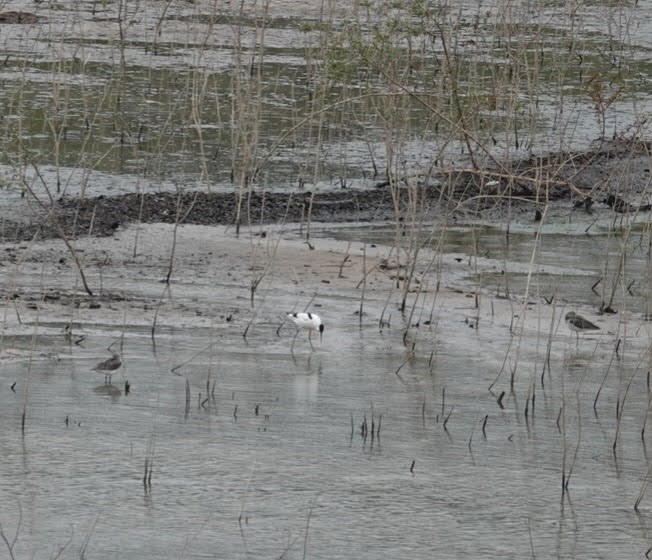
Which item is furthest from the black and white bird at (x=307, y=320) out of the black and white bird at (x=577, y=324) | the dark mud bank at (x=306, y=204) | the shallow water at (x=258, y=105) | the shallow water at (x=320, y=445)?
the dark mud bank at (x=306, y=204)

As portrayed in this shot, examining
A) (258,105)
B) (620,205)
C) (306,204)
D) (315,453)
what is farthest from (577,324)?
(620,205)

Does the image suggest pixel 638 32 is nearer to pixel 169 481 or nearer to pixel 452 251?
pixel 452 251

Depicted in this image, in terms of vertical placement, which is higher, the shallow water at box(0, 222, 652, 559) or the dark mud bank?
the shallow water at box(0, 222, 652, 559)

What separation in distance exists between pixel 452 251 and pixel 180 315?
3.40 metres

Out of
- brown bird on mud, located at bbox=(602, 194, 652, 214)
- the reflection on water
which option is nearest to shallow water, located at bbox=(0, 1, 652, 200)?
brown bird on mud, located at bbox=(602, 194, 652, 214)

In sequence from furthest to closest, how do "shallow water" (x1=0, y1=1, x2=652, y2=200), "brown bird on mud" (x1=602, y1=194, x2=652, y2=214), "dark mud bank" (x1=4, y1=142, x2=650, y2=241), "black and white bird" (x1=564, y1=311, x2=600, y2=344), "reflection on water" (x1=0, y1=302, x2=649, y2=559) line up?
"brown bird on mud" (x1=602, y1=194, x2=652, y2=214)
"shallow water" (x1=0, y1=1, x2=652, y2=200)
"dark mud bank" (x1=4, y1=142, x2=650, y2=241)
"black and white bird" (x1=564, y1=311, x2=600, y2=344)
"reflection on water" (x1=0, y1=302, x2=649, y2=559)

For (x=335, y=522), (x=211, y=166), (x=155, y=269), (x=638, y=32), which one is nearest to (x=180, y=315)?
(x=155, y=269)

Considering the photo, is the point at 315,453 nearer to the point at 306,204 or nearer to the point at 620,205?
the point at 306,204

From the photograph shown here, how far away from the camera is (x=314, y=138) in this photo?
1669 centimetres

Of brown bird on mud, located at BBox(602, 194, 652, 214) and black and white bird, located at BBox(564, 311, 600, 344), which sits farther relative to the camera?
brown bird on mud, located at BBox(602, 194, 652, 214)

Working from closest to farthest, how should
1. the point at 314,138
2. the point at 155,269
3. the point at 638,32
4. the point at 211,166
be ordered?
the point at 155,269, the point at 211,166, the point at 314,138, the point at 638,32

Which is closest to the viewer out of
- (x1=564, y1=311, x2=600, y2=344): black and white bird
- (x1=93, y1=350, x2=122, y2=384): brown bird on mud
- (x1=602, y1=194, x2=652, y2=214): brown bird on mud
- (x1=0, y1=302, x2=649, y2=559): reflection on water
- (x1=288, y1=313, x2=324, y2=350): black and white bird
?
(x1=0, y1=302, x2=649, y2=559): reflection on water

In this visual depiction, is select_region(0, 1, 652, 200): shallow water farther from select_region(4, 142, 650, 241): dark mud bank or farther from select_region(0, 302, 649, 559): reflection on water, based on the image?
select_region(0, 302, 649, 559): reflection on water

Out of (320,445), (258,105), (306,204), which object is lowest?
(306,204)
